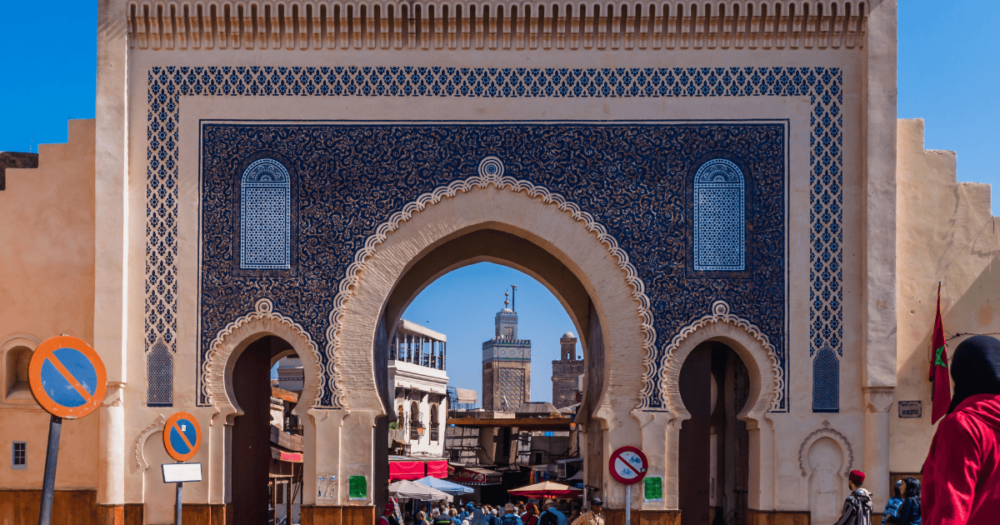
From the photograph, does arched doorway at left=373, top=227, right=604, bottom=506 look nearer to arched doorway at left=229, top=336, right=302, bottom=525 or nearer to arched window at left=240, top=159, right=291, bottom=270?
arched doorway at left=229, top=336, right=302, bottom=525

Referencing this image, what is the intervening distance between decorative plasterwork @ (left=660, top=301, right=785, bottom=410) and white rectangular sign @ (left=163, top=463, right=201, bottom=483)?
4.69 metres

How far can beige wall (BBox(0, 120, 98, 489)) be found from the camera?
1061 centimetres

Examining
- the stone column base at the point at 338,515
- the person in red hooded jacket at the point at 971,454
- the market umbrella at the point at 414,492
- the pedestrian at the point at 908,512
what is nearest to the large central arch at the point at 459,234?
the stone column base at the point at 338,515

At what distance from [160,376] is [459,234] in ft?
11.2

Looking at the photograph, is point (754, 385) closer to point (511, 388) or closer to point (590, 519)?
point (590, 519)

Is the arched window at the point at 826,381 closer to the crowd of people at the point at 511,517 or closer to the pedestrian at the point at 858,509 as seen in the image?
the crowd of people at the point at 511,517

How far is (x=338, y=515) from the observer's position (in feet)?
33.7

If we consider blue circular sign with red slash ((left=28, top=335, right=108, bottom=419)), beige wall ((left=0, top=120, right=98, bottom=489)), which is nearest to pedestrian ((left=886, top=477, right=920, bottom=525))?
blue circular sign with red slash ((left=28, top=335, right=108, bottom=419))

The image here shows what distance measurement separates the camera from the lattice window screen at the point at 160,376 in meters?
10.4

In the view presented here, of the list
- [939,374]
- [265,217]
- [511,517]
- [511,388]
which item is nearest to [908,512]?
[939,374]

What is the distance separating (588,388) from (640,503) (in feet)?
8.07

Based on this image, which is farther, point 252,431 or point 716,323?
point 252,431

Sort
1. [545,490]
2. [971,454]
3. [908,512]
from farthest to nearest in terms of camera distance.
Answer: [545,490]
[908,512]
[971,454]

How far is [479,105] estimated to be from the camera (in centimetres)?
1068
